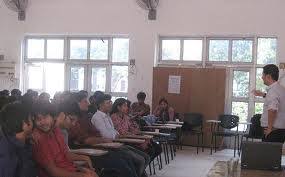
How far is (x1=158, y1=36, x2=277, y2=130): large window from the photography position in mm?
9602

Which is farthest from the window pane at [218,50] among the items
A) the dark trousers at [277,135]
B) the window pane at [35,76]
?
the dark trousers at [277,135]

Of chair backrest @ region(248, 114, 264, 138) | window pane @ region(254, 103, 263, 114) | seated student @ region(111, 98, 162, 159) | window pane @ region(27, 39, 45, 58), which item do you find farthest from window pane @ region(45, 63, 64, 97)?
seated student @ region(111, 98, 162, 159)

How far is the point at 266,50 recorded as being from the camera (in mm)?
9586

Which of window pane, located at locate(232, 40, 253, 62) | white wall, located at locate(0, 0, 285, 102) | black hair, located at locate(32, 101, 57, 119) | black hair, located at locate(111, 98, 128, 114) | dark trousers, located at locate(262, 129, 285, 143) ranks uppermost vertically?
white wall, located at locate(0, 0, 285, 102)

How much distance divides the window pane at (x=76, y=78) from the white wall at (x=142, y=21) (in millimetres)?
999

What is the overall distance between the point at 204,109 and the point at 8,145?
23.6 feet

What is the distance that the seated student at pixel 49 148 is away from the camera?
3.22m

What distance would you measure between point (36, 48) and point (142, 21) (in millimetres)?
3116

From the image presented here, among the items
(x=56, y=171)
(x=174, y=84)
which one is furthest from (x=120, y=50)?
(x=56, y=171)

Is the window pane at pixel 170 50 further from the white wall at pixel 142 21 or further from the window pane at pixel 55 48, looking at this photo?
the window pane at pixel 55 48

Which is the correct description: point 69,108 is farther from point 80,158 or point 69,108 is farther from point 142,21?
point 142,21

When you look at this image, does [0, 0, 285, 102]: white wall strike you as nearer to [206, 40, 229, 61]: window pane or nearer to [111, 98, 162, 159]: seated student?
[206, 40, 229, 61]: window pane

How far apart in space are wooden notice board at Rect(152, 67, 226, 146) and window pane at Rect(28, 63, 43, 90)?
3367mm

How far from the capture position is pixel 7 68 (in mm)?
11305
